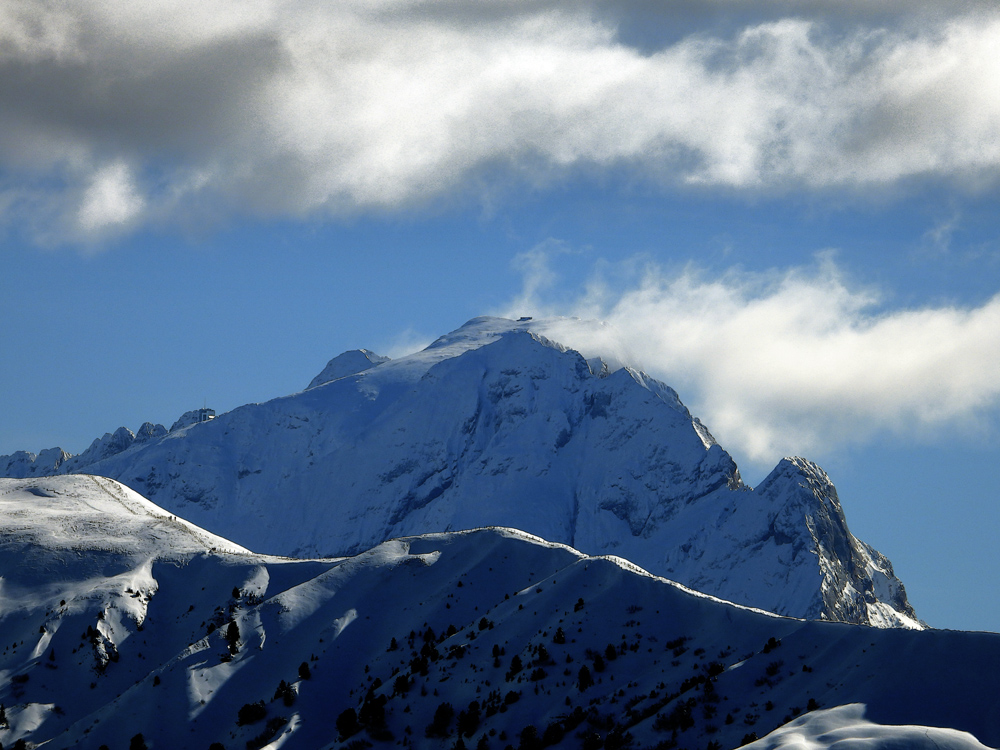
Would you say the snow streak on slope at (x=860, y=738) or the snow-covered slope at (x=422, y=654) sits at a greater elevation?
the snow-covered slope at (x=422, y=654)

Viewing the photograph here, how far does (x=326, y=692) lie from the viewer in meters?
92.3

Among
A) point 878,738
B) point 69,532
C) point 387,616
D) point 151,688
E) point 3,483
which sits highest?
point 3,483

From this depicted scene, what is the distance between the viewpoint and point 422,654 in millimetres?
94250

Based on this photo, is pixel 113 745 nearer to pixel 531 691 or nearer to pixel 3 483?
pixel 531 691

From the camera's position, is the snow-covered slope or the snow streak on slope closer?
the snow streak on slope

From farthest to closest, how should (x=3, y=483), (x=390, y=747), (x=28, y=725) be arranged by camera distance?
1. (x=3, y=483)
2. (x=28, y=725)
3. (x=390, y=747)

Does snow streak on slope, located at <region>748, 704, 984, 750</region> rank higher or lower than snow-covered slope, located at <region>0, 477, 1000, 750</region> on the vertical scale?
lower

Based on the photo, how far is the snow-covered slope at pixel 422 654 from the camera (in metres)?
71.6

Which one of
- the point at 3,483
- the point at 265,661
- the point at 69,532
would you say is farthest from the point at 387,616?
the point at 3,483

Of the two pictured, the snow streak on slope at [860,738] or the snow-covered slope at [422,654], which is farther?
the snow-covered slope at [422,654]

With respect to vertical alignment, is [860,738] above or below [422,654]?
below

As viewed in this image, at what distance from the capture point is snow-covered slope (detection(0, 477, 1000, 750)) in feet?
235

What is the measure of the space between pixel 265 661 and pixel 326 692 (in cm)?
813

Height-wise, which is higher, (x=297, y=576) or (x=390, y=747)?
(x=297, y=576)
